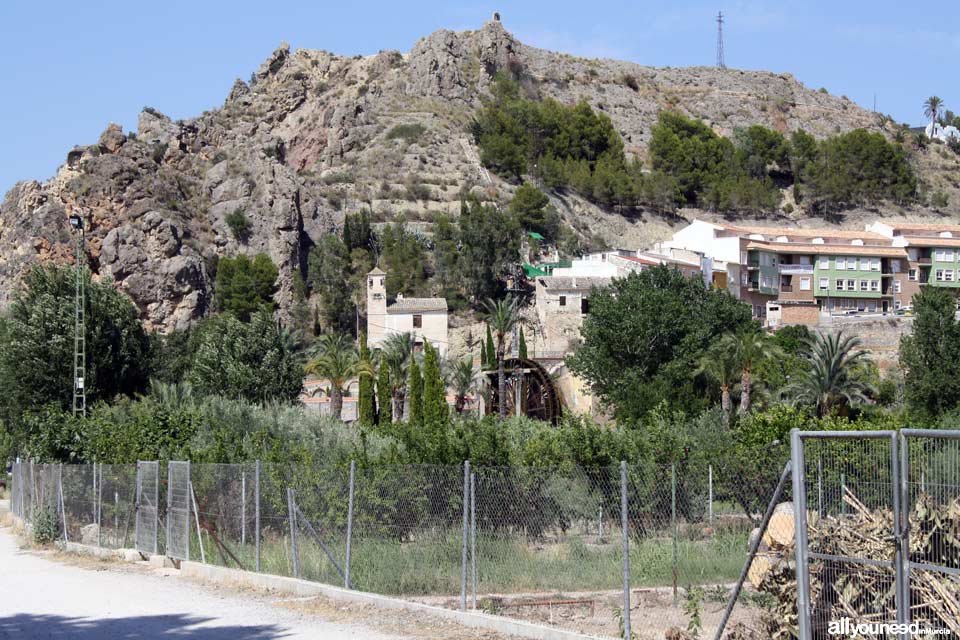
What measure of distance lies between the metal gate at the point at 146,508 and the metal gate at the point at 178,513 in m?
0.78

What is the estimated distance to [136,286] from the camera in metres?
95.6

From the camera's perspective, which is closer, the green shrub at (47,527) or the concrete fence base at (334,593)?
the concrete fence base at (334,593)

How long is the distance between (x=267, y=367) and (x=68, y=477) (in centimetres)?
3098

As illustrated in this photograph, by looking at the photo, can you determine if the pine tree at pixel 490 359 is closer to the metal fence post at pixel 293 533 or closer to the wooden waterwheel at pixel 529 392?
the wooden waterwheel at pixel 529 392

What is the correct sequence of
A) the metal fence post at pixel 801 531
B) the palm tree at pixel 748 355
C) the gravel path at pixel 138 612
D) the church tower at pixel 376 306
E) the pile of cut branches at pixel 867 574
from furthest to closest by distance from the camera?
1. the church tower at pixel 376 306
2. the palm tree at pixel 748 355
3. the gravel path at pixel 138 612
4. the metal fence post at pixel 801 531
5. the pile of cut branches at pixel 867 574

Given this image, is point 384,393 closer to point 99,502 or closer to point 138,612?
point 99,502

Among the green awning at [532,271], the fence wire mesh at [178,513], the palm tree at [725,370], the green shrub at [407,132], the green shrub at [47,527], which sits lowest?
the green shrub at [47,527]

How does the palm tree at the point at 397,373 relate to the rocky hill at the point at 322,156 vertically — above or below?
below

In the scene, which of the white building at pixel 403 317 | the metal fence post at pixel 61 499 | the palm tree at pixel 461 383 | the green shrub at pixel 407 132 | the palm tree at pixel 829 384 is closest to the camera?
the metal fence post at pixel 61 499

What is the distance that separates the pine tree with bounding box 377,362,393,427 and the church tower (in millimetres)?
21190

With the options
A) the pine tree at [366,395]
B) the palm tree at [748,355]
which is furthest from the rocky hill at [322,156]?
the palm tree at [748,355]

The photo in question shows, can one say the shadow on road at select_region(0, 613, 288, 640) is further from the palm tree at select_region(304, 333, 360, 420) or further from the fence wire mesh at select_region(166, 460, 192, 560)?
the palm tree at select_region(304, 333, 360, 420)

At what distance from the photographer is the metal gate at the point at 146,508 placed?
2414cm

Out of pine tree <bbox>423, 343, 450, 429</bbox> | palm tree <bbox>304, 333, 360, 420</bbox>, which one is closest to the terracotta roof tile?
palm tree <bbox>304, 333, 360, 420</bbox>
